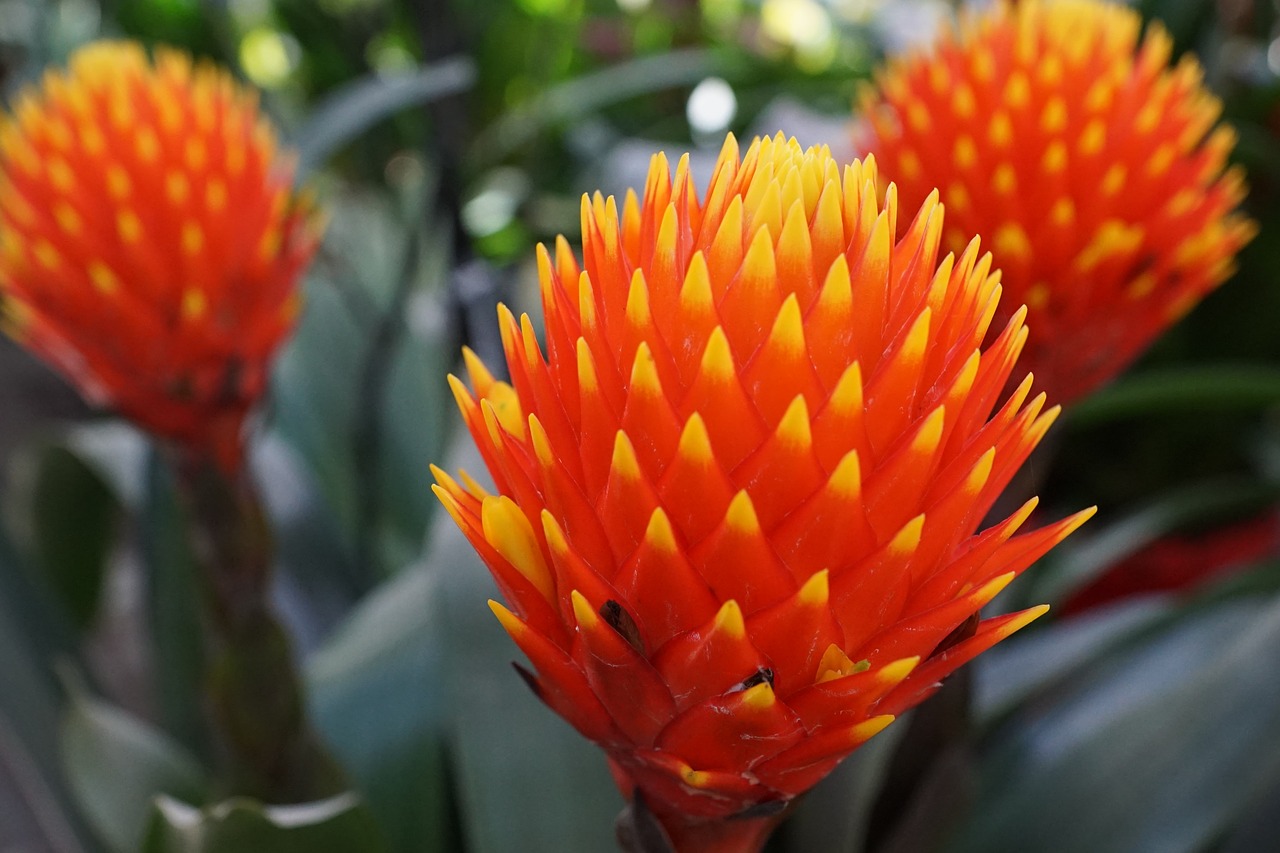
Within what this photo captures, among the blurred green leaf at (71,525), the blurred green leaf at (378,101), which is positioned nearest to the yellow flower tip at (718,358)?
the blurred green leaf at (378,101)

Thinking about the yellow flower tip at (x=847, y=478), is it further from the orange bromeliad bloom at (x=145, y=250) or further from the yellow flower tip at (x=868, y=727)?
→ the orange bromeliad bloom at (x=145, y=250)

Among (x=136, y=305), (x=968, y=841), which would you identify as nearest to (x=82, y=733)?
(x=136, y=305)

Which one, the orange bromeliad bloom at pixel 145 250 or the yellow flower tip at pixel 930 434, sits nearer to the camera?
the yellow flower tip at pixel 930 434

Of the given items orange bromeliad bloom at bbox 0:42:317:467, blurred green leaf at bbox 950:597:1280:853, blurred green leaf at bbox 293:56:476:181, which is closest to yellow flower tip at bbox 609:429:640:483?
orange bromeliad bloom at bbox 0:42:317:467

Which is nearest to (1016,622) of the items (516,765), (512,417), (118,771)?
(512,417)

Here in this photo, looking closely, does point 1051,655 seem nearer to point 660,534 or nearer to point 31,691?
point 660,534

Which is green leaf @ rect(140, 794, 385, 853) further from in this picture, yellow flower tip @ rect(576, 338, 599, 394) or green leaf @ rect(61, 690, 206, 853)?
yellow flower tip @ rect(576, 338, 599, 394)

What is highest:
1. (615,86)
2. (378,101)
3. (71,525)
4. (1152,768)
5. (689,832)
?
(615,86)
